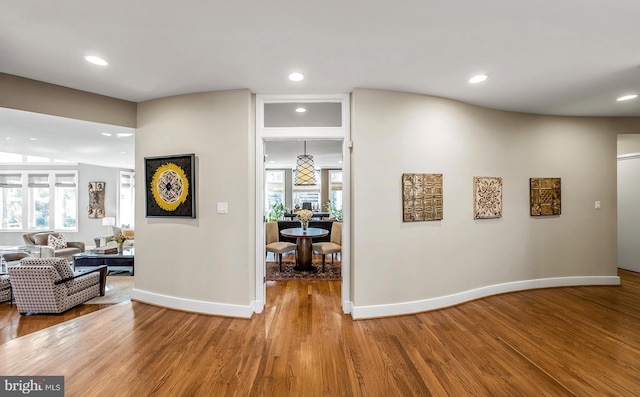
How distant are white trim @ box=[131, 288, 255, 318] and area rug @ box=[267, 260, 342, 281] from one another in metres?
1.54

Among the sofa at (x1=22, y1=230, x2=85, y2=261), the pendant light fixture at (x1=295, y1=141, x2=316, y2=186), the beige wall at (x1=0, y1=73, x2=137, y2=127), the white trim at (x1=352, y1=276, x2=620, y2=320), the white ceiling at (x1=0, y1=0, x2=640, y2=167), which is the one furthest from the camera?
the sofa at (x1=22, y1=230, x2=85, y2=261)

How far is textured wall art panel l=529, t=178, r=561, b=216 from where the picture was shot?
3988mm

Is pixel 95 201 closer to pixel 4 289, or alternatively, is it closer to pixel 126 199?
pixel 126 199

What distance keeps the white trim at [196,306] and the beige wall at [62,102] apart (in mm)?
2316

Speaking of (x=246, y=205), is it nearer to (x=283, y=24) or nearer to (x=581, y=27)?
(x=283, y=24)

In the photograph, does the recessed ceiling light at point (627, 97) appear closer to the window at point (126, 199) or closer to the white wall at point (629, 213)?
the white wall at point (629, 213)

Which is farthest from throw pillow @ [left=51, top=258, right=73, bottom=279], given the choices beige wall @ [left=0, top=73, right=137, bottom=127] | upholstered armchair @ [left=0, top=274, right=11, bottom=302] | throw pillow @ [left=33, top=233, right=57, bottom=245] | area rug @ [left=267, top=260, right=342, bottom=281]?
throw pillow @ [left=33, top=233, right=57, bottom=245]

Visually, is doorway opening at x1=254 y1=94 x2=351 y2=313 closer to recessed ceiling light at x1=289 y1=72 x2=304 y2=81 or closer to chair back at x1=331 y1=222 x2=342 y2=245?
recessed ceiling light at x1=289 y1=72 x2=304 y2=81

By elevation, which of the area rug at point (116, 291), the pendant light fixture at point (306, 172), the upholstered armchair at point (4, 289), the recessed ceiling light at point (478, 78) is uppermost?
the recessed ceiling light at point (478, 78)

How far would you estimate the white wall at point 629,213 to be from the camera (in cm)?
484

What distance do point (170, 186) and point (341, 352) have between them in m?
2.77

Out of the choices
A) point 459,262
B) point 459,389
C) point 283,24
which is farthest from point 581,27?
point 459,389

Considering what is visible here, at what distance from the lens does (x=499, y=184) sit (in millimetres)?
3791

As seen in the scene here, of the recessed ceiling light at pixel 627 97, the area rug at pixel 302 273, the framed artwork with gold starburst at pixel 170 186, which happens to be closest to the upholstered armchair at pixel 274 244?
the area rug at pixel 302 273
